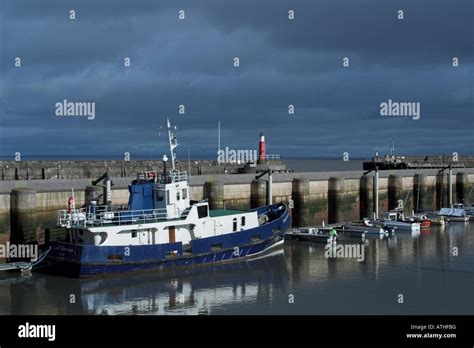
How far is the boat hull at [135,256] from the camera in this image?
30.7m

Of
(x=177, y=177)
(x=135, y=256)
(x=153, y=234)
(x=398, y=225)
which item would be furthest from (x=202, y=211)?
(x=398, y=225)

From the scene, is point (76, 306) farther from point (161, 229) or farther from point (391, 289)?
point (391, 289)

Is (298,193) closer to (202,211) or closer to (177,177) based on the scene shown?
(202,211)

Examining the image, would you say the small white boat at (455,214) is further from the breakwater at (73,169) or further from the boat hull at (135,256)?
the boat hull at (135,256)

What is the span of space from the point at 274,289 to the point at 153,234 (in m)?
6.97

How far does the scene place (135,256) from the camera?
31.7 metres

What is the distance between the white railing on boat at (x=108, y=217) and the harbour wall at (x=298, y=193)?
1905mm

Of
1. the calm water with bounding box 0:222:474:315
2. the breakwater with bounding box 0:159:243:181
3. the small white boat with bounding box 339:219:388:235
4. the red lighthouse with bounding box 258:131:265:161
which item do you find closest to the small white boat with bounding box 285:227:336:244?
the small white boat with bounding box 339:219:388:235

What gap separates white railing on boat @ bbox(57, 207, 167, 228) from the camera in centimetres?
3178

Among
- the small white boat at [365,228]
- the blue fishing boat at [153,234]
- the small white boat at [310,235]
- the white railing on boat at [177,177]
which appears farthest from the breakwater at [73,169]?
the small white boat at [365,228]

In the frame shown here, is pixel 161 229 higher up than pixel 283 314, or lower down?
higher up

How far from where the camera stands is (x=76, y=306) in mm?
26828
